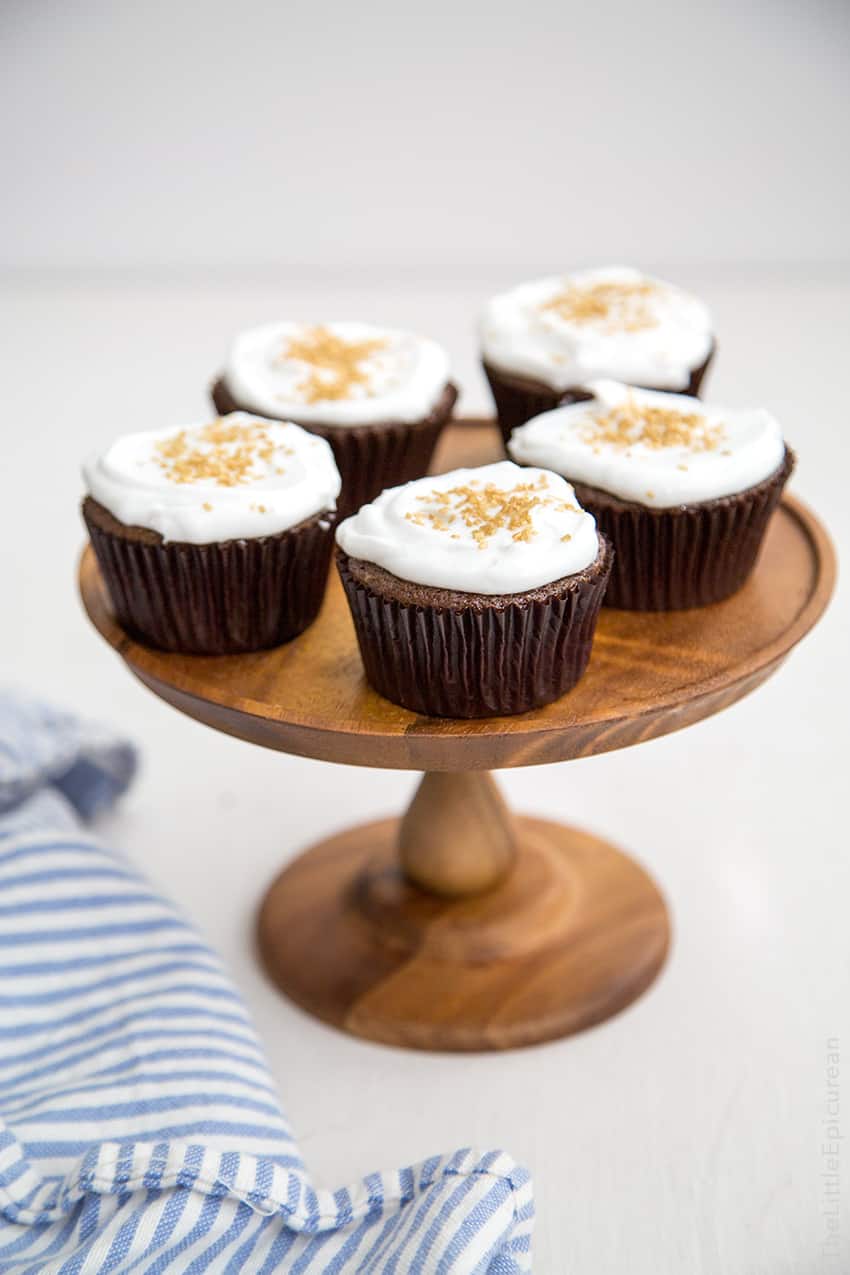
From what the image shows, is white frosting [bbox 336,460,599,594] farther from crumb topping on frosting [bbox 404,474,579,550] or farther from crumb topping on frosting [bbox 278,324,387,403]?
crumb topping on frosting [bbox 278,324,387,403]

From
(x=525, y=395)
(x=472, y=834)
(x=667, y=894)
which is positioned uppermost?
(x=525, y=395)

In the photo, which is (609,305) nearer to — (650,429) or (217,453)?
(650,429)

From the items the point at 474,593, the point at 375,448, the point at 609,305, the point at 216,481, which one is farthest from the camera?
the point at 609,305

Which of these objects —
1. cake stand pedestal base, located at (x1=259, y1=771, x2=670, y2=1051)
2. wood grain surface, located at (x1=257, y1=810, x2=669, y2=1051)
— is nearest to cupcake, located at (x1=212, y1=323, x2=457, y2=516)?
cake stand pedestal base, located at (x1=259, y1=771, x2=670, y2=1051)

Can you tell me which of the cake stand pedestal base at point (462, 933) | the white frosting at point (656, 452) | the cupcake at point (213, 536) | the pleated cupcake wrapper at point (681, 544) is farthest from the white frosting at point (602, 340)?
the cake stand pedestal base at point (462, 933)

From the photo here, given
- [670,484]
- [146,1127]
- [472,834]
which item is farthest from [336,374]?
[146,1127]

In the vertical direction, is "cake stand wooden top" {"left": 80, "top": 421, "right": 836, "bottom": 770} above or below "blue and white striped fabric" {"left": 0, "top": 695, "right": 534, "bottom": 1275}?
above

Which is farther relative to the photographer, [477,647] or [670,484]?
[670,484]
